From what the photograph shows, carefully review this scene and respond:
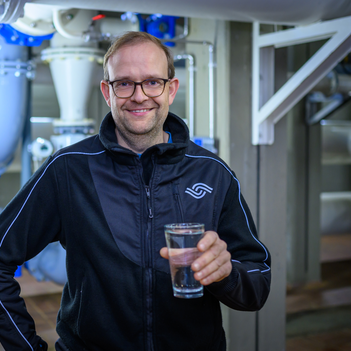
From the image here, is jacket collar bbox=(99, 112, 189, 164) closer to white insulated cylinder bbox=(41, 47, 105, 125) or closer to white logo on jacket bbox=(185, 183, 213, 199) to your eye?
white logo on jacket bbox=(185, 183, 213, 199)

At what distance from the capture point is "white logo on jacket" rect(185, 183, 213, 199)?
133cm

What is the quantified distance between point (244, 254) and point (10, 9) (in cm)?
112

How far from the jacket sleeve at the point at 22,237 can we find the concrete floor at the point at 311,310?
1.70 metres

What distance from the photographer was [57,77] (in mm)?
2742

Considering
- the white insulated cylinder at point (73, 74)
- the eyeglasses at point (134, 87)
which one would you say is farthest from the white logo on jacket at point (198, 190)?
the white insulated cylinder at point (73, 74)

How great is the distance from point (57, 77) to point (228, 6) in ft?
4.26

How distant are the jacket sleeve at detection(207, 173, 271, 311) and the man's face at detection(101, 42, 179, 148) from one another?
310mm

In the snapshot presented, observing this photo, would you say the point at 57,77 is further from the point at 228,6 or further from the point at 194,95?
the point at 228,6

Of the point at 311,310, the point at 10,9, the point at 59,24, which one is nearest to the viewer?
the point at 10,9

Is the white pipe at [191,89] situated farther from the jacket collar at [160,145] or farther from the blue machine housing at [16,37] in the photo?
the jacket collar at [160,145]

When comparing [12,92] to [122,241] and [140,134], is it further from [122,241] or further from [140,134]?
[122,241]

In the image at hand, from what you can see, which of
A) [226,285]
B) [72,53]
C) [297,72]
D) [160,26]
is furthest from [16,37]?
[226,285]

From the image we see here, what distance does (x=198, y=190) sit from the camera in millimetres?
1335

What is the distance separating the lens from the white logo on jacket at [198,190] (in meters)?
1.33
